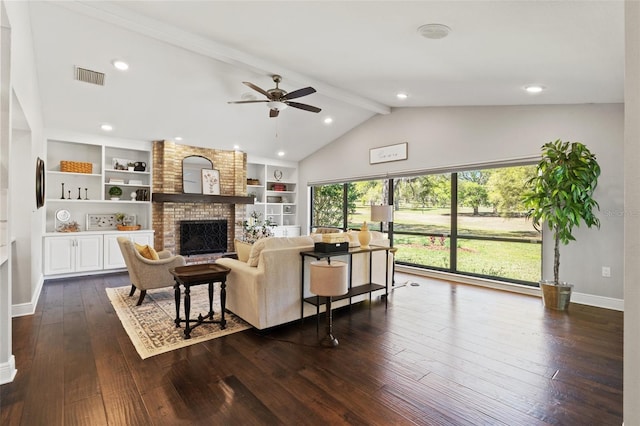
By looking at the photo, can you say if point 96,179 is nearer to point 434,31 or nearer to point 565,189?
point 434,31

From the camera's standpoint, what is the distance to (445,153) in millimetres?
5730

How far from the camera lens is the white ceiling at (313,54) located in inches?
100

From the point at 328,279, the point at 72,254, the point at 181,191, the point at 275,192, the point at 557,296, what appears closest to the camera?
the point at 328,279

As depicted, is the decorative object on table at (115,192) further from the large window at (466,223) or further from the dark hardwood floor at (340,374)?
the large window at (466,223)

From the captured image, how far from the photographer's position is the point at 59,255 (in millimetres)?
5582

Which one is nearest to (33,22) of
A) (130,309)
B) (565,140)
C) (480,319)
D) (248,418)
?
(130,309)

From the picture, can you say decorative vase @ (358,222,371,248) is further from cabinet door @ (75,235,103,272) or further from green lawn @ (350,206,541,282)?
cabinet door @ (75,235,103,272)

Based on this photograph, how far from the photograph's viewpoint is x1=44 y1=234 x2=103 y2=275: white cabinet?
5.49 m

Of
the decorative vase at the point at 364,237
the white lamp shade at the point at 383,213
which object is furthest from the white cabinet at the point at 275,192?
the decorative vase at the point at 364,237

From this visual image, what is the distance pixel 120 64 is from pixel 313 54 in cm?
255

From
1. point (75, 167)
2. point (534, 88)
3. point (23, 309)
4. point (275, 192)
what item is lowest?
point (23, 309)

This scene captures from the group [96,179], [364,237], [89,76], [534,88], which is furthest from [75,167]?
[534,88]

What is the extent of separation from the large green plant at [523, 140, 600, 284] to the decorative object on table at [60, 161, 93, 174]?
7536 millimetres

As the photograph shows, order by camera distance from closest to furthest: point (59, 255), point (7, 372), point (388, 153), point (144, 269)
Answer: point (7, 372) → point (144, 269) → point (59, 255) → point (388, 153)
